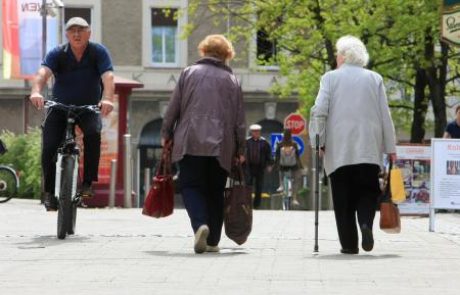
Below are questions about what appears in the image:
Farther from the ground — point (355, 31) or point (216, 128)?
point (355, 31)

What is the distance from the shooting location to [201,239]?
32.5 feet

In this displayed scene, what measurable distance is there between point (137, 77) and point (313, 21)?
47.0 feet

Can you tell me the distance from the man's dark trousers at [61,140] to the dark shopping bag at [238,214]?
1.65m

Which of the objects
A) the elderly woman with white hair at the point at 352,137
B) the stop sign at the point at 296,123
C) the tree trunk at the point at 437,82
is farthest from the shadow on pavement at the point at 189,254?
the stop sign at the point at 296,123

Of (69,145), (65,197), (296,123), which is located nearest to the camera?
(65,197)

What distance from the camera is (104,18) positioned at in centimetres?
4531

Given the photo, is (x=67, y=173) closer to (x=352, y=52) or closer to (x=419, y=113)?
(x=352, y=52)

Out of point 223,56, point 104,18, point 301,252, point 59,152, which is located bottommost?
point 301,252

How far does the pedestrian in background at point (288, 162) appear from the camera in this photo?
89.5 feet

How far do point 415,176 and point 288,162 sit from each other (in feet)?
21.3

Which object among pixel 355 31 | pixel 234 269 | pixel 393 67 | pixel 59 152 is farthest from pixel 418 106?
pixel 234 269

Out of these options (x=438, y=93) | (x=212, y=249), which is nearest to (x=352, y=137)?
(x=212, y=249)

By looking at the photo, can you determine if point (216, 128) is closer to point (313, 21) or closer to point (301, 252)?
point (301, 252)

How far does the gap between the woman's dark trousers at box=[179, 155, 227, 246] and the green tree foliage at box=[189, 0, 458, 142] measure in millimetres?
19973
